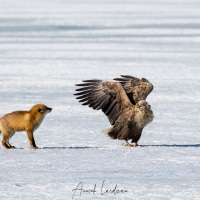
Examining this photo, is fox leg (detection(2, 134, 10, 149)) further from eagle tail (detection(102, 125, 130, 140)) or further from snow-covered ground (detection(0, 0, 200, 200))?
eagle tail (detection(102, 125, 130, 140))

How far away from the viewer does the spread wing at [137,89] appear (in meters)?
6.95

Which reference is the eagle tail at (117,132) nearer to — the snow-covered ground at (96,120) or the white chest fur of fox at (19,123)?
the snow-covered ground at (96,120)

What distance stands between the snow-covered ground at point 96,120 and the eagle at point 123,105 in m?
0.16

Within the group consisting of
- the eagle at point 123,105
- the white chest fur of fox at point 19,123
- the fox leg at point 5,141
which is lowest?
the fox leg at point 5,141

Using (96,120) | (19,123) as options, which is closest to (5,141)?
(19,123)

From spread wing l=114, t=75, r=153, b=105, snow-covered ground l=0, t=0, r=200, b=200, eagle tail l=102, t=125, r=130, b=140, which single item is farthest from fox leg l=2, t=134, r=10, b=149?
spread wing l=114, t=75, r=153, b=105

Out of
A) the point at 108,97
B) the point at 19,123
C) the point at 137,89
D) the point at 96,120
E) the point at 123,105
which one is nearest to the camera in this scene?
the point at 19,123

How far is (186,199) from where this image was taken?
15.2 ft

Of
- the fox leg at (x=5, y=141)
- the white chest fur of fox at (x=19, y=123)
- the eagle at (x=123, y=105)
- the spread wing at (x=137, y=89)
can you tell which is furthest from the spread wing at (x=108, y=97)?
the fox leg at (x=5, y=141)

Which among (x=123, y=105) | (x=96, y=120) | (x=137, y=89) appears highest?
(x=137, y=89)

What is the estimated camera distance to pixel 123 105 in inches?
263

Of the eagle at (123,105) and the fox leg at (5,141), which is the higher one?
the eagle at (123,105)

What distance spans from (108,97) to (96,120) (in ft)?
6.04

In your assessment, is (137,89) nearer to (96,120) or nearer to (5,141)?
(5,141)
